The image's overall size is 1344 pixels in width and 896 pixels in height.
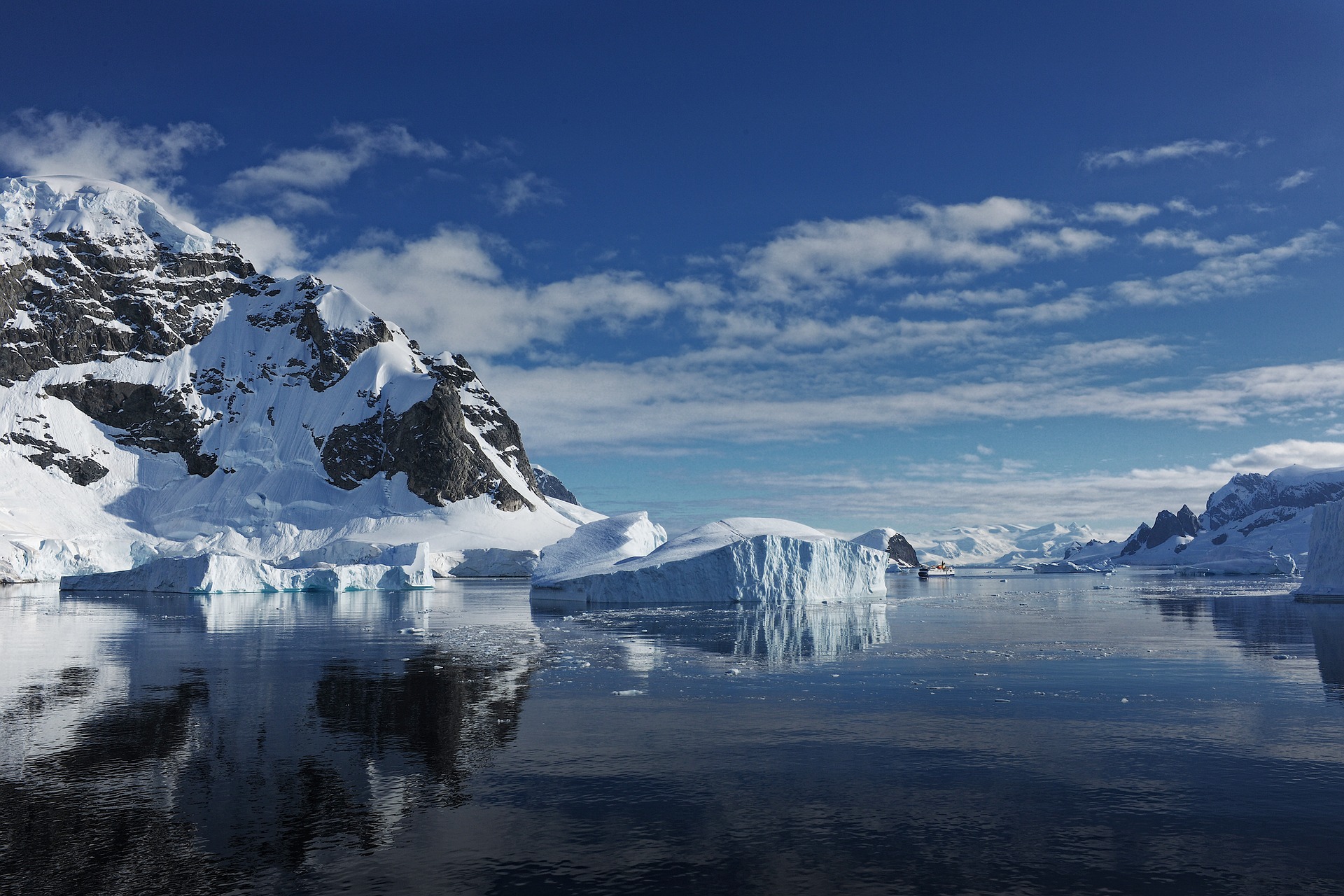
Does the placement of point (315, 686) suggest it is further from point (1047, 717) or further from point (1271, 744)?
point (1271, 744)

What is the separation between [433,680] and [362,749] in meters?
7.90

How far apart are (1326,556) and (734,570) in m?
37.0

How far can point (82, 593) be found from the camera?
80.2 meters

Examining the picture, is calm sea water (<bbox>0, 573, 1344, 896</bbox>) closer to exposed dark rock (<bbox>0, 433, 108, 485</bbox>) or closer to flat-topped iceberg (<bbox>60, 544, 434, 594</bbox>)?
flat-topped iceberg (<bbox>60, 544, 434, 594</bbox>)

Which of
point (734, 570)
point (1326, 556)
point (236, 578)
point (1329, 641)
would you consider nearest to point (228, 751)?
point (1329, 641)

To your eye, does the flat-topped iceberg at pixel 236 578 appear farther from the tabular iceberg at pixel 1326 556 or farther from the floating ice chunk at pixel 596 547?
the tabular iceberg at pixel 1326 556

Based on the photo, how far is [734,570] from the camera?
5522cm

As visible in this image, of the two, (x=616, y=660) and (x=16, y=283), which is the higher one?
(x=16, y=283)

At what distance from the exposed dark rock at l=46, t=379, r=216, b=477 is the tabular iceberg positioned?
170954 mm

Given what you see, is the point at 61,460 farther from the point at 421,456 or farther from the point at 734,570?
the point at 734,570

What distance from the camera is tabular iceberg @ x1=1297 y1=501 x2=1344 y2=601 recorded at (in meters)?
54.8

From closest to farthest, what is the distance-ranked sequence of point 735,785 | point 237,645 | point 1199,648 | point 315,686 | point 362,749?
1. point 735,785
2. point 362,749
3. point 315,686
4. point 1199,648
5. point 237,645

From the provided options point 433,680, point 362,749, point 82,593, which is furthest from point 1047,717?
point 82,593

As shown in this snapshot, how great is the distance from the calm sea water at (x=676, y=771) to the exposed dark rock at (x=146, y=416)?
6401 inches
